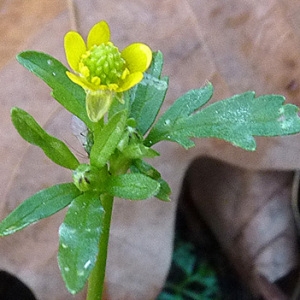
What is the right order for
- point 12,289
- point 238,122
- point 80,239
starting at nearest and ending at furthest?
point 80,239, point 238,122, point 12,289

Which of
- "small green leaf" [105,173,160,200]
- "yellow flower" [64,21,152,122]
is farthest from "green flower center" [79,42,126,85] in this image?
"small green leaf" [105,173,160,200]

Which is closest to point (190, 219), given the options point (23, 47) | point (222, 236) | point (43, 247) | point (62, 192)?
point (222, 236)

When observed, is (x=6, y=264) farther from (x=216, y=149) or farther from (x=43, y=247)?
(x=216, y=149)

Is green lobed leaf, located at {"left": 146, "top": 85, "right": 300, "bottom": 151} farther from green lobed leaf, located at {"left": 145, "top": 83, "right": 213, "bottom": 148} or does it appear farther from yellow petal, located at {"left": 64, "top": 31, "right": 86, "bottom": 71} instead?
yellow petal, located at {"left": 64, "top": 31, "right": 86, "bottom": 71}

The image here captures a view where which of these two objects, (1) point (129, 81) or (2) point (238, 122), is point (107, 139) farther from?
(2) point (238, 122)

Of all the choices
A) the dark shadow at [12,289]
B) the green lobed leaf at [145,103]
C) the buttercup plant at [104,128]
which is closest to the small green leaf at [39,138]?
the buttercup plant at [104,128]

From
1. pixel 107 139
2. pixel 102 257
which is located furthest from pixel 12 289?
pixel 107 139

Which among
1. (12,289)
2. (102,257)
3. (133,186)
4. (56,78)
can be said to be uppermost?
(56,78)
